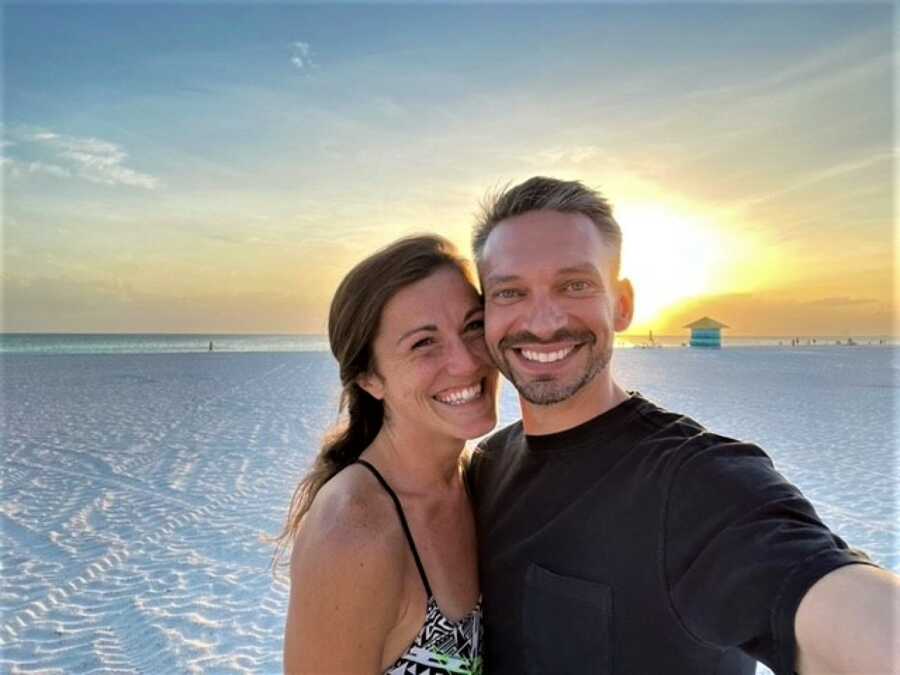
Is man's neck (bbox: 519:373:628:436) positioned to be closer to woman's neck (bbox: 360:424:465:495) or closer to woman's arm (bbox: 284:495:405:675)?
woman's neck (bbox: 360:424:465:495)

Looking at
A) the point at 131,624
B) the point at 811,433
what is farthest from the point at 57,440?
the point at 811,433

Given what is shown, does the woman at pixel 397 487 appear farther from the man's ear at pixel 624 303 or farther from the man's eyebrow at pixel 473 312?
the man's ear at pixel 624 303

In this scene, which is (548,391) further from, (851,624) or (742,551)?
(851,624)

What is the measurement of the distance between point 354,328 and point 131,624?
4975 mm

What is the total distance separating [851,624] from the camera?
1373mm

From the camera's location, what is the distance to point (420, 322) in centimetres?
254

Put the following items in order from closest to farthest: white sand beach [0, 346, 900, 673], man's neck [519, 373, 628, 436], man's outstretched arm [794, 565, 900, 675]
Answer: man's outstretched arm [794, 565, 900, 675] → man's neck [519, 373, 628, 436] → white sand beach [0, 346, 900, 673]

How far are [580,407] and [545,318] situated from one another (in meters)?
0.37

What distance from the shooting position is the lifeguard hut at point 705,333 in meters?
57.5

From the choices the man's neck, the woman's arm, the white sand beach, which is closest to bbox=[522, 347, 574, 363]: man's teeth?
the man's neck

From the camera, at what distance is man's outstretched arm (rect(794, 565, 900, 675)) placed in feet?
4.46

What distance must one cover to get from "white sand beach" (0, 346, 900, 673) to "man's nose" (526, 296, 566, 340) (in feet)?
14.1

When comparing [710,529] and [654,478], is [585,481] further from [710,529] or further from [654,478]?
[710,529]

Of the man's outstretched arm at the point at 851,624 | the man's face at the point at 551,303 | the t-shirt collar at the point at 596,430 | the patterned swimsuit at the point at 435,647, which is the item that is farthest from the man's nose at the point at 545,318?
the man's outstretched arm at the point at 851,624
